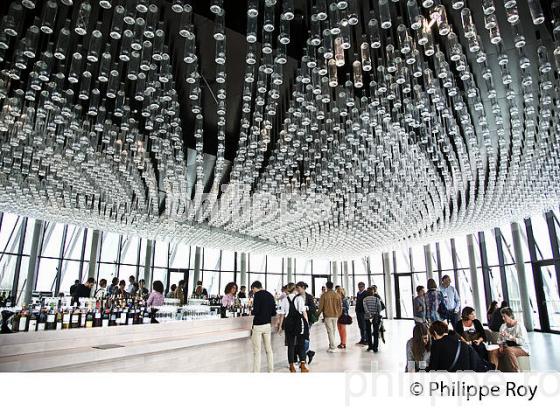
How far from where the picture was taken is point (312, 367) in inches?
284

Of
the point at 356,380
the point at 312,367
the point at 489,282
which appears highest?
the point at 489,282

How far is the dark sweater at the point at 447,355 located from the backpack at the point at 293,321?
9.93 ft

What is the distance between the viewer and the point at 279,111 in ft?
18.2

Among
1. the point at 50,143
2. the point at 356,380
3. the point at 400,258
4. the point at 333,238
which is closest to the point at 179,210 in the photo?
the point at 50,143

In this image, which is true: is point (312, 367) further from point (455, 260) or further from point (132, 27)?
point (455, 260)

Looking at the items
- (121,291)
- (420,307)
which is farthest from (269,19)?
(121,291)

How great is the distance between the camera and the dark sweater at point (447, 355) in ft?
12.5

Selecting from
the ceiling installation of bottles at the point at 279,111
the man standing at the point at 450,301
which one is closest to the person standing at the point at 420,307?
the man standing at the point at 450,301

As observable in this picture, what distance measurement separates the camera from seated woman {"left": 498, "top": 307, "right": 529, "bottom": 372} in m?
4.49

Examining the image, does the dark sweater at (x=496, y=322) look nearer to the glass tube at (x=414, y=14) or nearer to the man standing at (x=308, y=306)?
the man standing at (x=308, y=306)

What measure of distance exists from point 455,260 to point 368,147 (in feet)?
48.7

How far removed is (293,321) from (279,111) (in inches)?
137

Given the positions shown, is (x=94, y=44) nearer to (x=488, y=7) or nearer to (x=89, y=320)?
(x=488, y=7)

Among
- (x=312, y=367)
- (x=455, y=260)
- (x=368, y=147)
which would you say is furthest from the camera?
(x=455, y=260)
